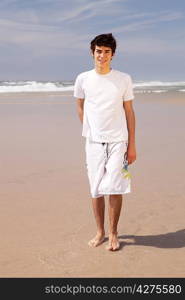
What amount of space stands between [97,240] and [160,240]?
1.87ft

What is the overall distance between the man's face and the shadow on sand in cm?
157

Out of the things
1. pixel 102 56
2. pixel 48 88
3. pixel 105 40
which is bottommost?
pixel 48 88

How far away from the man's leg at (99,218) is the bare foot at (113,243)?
13 cm

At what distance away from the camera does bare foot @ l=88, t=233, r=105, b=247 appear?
405 cm

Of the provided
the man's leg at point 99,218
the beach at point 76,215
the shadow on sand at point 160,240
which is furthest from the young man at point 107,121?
the beach at point 76,215

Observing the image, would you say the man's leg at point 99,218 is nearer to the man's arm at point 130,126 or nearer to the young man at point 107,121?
the young man at point 107,121

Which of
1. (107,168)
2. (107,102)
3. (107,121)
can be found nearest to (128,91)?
(107,102)

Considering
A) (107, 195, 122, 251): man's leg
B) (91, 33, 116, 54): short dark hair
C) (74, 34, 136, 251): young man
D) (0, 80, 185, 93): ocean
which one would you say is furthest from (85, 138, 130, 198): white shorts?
(0, 80, 185, 93): ocean

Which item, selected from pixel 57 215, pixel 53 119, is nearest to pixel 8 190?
pixel 57 215

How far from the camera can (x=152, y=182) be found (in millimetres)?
5895

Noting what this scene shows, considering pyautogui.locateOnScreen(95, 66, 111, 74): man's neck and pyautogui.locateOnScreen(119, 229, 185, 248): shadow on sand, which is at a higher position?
pyautogui.locateOnScreen(95, 66, 111, 74): man's neck

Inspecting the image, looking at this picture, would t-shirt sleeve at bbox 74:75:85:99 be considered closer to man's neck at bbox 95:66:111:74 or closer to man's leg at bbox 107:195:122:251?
man's neck at bbox 95:66:111:74

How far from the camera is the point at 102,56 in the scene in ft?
12.4

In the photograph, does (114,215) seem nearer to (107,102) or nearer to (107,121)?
(107,121)
